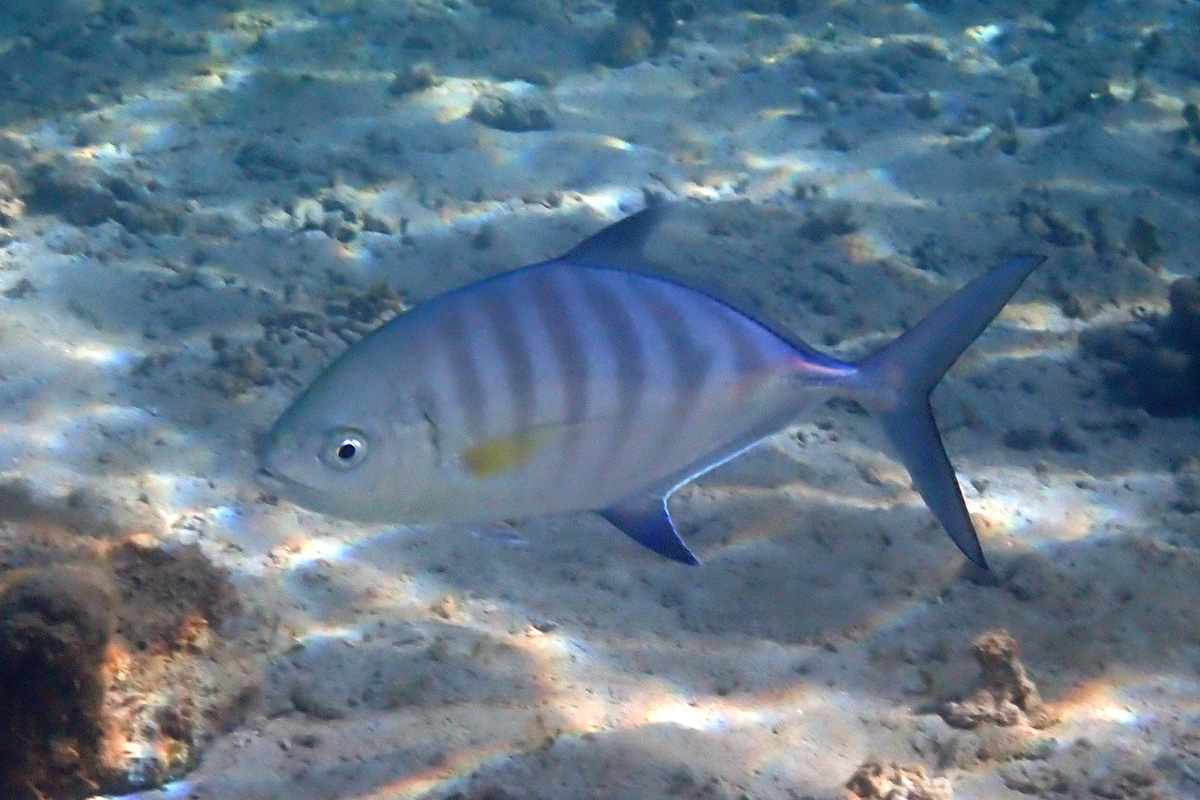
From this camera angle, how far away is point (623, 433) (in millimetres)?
2113

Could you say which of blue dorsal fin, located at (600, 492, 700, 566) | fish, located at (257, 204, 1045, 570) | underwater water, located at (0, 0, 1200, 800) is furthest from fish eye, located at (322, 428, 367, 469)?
blue dorsal fin, located at (600, 492, 700, 566)

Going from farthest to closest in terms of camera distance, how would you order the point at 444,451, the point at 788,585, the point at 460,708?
the point at 788,585
the point at 460,708
the point at 444,451

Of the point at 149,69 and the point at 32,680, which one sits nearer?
the point at 32,680

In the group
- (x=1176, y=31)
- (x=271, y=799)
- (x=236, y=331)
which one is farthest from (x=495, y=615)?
(x=1176, y=31)

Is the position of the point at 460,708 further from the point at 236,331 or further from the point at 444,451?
the point at 236,331

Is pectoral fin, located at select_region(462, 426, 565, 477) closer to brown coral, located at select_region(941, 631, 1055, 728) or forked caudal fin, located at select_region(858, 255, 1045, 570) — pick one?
forked caudal fin, located at select_region(858, 255, 1045, 570)

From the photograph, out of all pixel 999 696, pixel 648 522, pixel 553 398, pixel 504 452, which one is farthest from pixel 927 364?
pixel 999 696

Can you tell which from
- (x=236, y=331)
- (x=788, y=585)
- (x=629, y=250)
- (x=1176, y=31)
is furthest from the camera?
(x=1176, y=31)

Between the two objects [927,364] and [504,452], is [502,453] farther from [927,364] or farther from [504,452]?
[927,364]

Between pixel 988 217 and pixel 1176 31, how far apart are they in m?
7.22

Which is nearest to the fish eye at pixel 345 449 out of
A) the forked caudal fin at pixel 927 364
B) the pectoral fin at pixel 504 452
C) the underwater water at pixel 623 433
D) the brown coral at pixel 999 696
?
the underwater water at pixel 623 433

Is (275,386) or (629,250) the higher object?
(629,250)

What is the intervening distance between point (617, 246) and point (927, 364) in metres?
0.89

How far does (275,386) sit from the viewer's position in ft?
16.5
